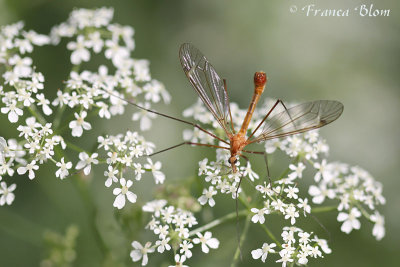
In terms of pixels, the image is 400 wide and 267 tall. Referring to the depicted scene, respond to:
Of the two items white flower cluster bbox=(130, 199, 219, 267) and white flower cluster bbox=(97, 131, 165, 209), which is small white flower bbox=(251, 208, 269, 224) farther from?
white flower cluster bbox=(97, 131, 165, 209)

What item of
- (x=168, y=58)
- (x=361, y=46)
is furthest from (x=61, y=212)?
(x=361, y=46)

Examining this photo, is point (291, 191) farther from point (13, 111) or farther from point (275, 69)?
point (275, 69)

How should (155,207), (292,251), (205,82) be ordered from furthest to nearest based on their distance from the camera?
(205,82), (155,207), (292,251)

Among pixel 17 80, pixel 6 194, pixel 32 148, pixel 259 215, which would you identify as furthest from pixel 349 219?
pixel 17 80

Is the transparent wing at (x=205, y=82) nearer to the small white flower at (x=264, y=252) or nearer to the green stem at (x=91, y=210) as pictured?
the small white flower at (x=264, y=252)

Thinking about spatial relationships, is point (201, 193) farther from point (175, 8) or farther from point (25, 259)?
point (175, 8)

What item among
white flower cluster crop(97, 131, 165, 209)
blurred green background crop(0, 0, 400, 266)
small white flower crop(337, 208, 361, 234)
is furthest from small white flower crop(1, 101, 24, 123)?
small white flower crop(337, 208, 361, 234)

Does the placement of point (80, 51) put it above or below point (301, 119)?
above
